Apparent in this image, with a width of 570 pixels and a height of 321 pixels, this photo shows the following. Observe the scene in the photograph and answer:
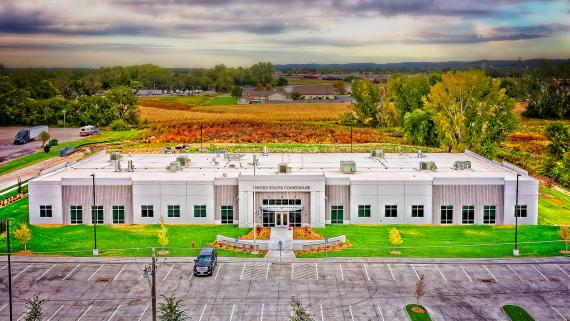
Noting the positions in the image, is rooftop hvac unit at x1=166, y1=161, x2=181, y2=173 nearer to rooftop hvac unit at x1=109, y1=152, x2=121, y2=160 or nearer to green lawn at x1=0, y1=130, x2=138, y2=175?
rooftop hvac unit at x1=109, y1=152, x2=121, y2=160

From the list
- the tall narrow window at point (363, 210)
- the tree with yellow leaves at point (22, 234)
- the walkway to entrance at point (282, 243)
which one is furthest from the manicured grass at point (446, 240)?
the tree with yellow leaves at point (22, 234)

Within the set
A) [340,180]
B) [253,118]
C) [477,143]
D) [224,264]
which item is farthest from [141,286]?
[253,118]

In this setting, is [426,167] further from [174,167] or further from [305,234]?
[174,167]

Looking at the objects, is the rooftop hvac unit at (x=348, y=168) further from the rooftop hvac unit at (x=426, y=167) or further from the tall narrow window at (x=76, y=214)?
the tall narrow window at (x=76, y=214)

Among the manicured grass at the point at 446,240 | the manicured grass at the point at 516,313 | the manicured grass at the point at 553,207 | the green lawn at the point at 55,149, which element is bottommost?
the manicured grass at the point at 516,313

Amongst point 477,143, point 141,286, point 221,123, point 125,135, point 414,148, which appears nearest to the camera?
point 141,286

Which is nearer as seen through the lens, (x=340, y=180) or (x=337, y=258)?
(x=337, y=258)

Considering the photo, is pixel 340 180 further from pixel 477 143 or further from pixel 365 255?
pixel 477 143
